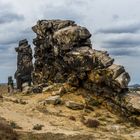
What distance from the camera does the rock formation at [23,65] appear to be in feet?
265

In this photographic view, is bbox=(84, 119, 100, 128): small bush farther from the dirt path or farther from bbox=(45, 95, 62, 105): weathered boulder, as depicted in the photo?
bbox=(45, 95, 62, 105): weathered boulder

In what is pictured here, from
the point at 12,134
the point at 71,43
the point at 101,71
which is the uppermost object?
the point at 71,43

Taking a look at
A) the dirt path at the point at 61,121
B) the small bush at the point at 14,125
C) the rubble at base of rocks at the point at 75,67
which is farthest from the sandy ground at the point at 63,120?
the rubble at base of rocks at the point at 75,67

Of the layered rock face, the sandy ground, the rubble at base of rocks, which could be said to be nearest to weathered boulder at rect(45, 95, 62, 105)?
the rubble at base of rocks

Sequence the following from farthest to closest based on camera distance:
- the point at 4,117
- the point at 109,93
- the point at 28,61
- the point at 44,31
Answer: the point at 28,61 < the point at 44,31 < the point at 109,93 < the point at 4,117

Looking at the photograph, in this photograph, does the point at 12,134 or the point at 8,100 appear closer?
the point at 12,134

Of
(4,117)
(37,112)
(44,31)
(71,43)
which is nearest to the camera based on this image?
(4,117)

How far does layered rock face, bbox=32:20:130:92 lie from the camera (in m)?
54.8

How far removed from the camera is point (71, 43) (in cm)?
5919

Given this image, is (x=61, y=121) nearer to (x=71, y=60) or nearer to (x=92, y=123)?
(x=92, y=123)

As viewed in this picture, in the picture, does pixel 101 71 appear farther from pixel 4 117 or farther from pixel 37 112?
pixel 4 117

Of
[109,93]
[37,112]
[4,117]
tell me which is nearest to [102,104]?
[109,93]

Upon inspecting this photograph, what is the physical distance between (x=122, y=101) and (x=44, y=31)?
56.9 feet

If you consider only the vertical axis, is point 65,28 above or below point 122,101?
above
